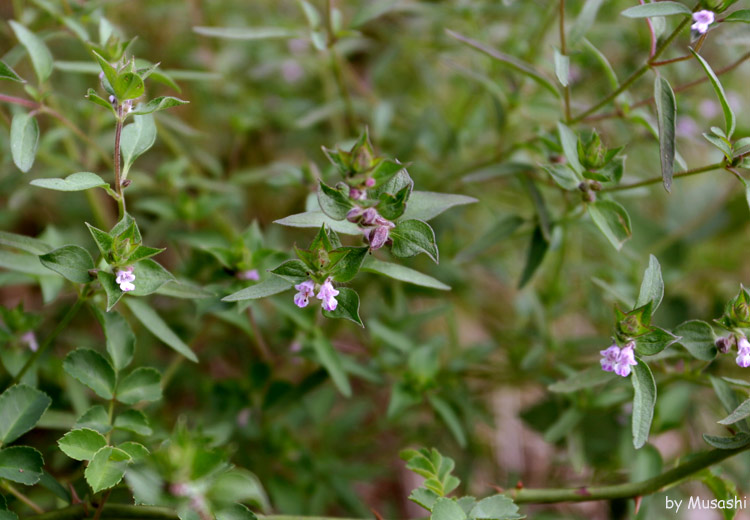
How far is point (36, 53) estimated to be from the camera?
1201 mm

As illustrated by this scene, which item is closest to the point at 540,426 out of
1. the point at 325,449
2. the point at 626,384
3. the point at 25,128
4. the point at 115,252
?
the point at 626,384

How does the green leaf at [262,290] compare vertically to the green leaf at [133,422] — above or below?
above

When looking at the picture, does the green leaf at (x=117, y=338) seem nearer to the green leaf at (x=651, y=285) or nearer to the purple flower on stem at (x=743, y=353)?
the green leaf at (x=651, y=285)

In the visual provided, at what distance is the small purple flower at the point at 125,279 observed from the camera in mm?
934

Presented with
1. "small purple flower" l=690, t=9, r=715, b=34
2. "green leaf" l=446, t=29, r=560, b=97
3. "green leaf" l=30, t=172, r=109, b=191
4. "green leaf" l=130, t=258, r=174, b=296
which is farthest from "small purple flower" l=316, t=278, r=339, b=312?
"small purple flower" l=690, t=9, r=715, b=34

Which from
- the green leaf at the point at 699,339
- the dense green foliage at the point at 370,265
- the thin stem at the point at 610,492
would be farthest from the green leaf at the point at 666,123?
the thin stem at the point at 610,492

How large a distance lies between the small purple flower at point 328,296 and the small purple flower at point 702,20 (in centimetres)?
67

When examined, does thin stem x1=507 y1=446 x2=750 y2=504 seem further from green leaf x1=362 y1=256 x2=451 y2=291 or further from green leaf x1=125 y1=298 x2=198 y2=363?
green leaf x1=125 y1=298 x2=198 y2=363

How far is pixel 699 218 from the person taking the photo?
2.09 m

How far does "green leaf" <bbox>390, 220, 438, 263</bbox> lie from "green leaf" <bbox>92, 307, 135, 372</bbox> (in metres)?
0.49

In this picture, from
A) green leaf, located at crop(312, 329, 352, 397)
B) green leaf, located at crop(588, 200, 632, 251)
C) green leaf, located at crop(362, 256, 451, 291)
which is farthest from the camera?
green leaf, located at crop(312, 329, 352, 397)

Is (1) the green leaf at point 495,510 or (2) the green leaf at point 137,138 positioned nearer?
(1) the green leaf at point 495,510

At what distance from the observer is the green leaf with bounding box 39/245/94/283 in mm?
938

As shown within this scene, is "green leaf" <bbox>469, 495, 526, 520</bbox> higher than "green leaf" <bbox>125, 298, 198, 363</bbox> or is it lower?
lower
